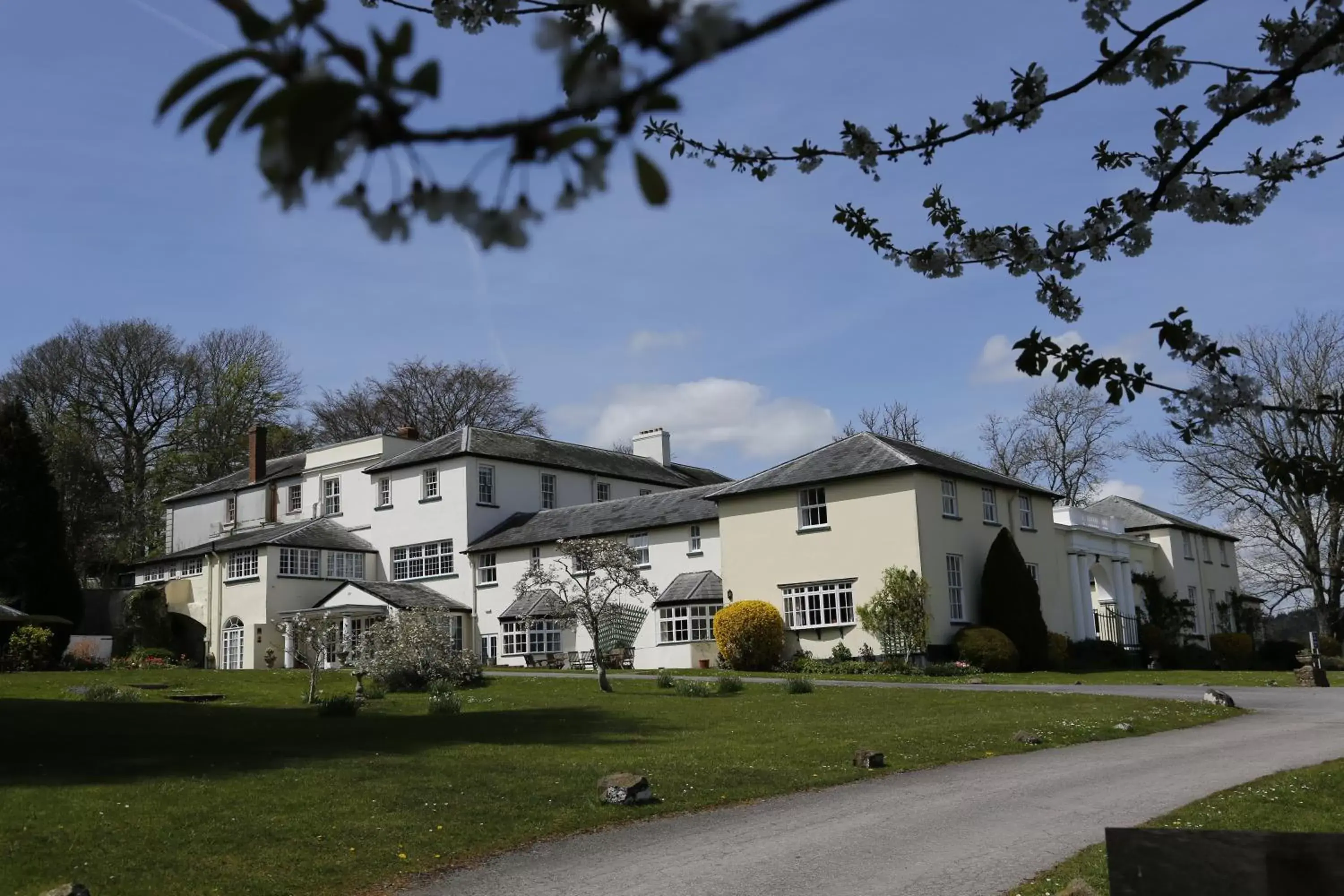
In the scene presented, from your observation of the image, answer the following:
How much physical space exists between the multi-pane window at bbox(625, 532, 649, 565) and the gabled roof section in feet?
55.7

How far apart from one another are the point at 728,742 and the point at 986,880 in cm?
812

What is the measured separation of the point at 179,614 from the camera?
43688mm


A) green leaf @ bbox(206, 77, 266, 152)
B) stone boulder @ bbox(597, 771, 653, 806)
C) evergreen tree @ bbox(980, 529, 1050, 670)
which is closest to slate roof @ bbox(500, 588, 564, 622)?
evergreen tree @ bbox(980, 529, 1050, 670)

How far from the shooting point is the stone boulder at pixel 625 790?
38.0 ft

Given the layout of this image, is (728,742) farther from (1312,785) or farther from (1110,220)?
(1110,220)

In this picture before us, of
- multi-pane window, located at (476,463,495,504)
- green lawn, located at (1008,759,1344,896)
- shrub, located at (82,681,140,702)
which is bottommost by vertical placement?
green lawn, located at (1008,759,1344,896)

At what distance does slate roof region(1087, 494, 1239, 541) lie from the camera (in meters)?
46.1

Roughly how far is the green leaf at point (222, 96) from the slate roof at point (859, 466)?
31291 mm

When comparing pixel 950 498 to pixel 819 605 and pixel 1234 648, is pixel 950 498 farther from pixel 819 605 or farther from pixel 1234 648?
pixel 1234 648

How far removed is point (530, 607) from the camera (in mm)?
38938

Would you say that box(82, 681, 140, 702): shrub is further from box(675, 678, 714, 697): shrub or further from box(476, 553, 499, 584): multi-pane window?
box(476, 553, 499, 584): multi-pane window

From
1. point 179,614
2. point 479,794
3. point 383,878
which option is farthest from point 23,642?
point 383,878

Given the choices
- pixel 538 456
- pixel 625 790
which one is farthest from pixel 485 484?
pixel 625 790

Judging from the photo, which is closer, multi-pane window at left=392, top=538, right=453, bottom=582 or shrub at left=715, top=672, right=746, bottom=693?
shrub at left=715, top=672, right=746, bottom=693
